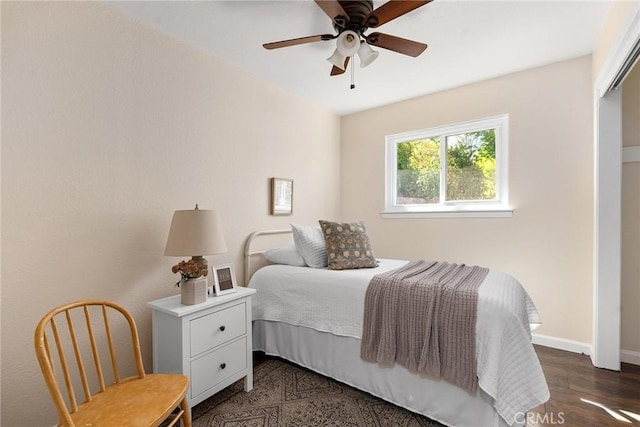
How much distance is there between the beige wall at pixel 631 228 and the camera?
234 cm

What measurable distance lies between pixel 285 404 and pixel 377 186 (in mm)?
2548

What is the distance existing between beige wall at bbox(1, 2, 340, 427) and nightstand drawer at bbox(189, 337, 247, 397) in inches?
21.4

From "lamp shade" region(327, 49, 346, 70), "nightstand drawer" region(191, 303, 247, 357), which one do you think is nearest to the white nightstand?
"nightstand drawer" region(191, 303, 247, 357)

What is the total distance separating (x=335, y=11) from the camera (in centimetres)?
160

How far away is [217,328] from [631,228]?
3.14 metres

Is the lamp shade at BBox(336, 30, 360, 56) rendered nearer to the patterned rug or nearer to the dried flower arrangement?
the dried flower arrangement

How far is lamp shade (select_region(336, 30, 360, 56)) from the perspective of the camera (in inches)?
68.0

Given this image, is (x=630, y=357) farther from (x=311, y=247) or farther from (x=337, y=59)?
(x=337, y=59)

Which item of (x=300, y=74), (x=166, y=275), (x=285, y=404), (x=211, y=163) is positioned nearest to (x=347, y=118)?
(x=300, y=74)

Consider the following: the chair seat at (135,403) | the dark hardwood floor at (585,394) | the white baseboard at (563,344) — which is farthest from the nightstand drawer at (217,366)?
the white baseboard at (563,344)

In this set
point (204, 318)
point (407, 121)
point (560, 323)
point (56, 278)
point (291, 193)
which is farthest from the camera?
point (407, 121)

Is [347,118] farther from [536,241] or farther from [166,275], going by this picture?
[166,275]

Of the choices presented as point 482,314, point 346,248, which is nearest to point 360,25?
point 346,248

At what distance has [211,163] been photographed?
244cm
